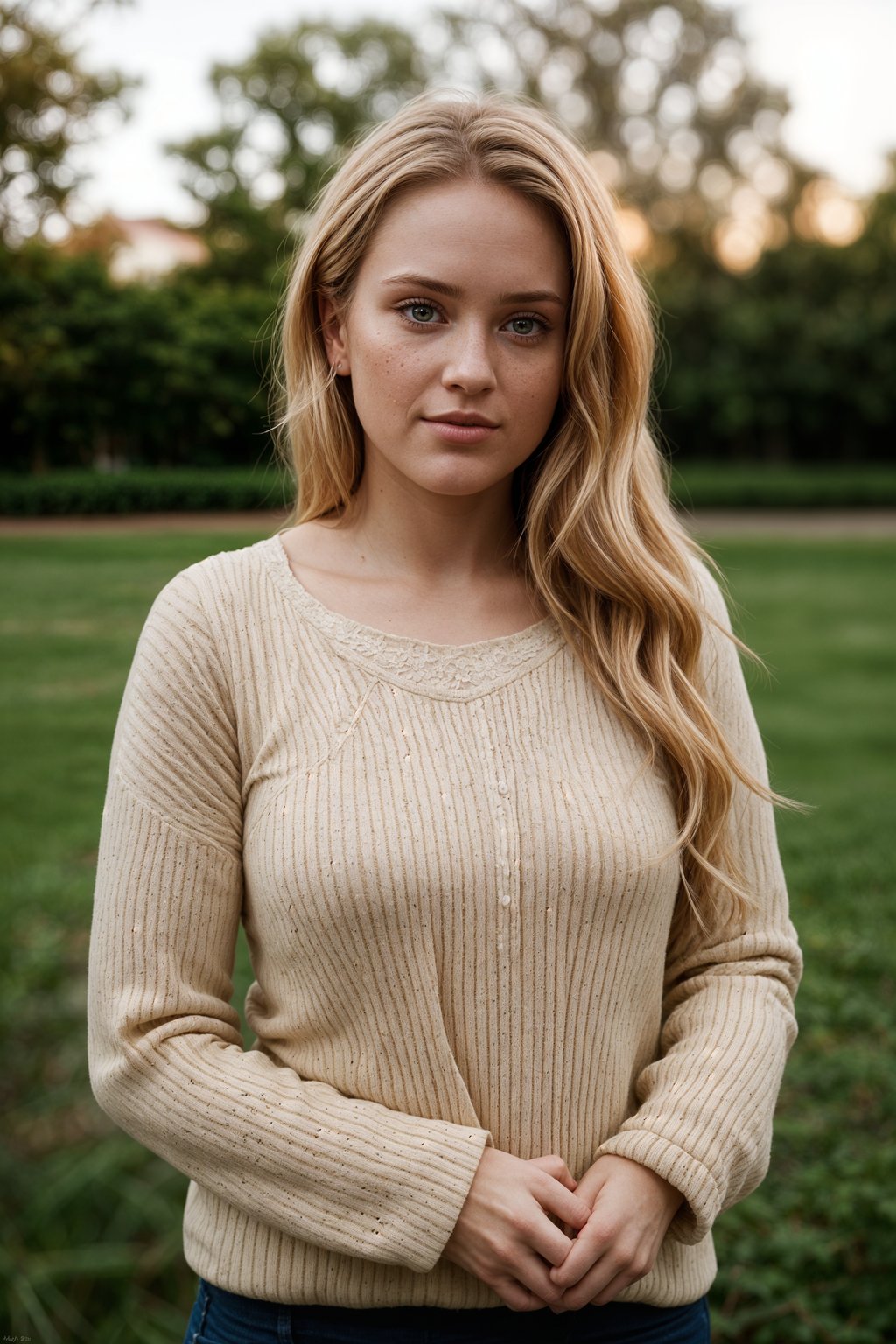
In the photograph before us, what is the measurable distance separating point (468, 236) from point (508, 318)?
0.11 meters

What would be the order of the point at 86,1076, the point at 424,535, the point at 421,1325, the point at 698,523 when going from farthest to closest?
the point at 698,523 < the point at 86,1076 < the point at 424,535 < the point at 421,1325

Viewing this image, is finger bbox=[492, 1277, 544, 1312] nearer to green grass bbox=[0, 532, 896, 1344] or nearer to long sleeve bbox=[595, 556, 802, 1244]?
long sleeve bbox=[595, 556, 802, 1244]

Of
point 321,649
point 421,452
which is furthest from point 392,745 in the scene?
point 421,452

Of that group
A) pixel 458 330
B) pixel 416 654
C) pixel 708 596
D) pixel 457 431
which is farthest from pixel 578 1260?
pixel 458 330

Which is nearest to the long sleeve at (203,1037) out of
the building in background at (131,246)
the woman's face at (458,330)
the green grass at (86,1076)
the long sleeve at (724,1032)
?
the long sleeve at (724,1032)

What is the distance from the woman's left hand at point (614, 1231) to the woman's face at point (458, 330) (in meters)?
0.82

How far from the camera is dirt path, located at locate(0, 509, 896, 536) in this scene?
2615 millimetres

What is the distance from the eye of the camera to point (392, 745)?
1420mm

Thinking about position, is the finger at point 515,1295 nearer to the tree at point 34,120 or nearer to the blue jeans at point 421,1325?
the blue jeans at point 421,1325

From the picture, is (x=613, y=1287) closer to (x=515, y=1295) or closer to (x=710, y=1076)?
(x=515, y=1295)

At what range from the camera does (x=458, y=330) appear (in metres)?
1.43

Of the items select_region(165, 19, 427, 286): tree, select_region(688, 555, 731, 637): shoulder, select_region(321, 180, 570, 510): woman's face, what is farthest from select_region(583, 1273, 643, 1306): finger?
select_region(165, 19, 427, 286): tree

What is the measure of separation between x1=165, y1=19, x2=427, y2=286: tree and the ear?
106 cm

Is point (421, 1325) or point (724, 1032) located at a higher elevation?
point (724, 1032)
